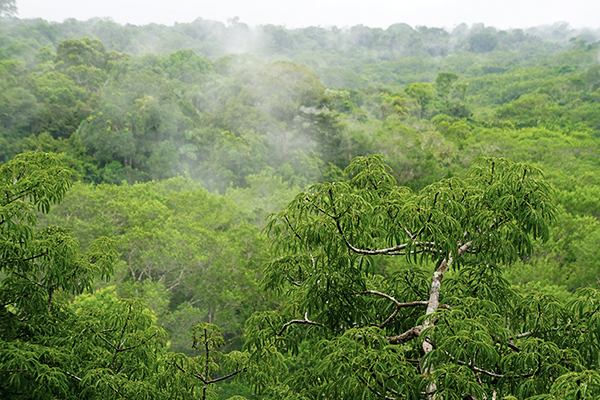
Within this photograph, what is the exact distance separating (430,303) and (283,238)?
1036 millimetres

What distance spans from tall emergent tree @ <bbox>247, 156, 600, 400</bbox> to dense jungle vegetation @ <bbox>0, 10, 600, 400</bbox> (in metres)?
0.01

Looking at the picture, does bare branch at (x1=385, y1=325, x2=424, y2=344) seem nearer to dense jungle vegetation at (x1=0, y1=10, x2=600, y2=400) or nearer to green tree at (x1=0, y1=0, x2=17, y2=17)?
dense jungle vegetation at (x1=0, y1=10, x2=600, y2=400)

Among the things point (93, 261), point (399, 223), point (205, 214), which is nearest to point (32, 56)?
point (205, 214)

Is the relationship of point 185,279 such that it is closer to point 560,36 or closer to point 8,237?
point 8,237

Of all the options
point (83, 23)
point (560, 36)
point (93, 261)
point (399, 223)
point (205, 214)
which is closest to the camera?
point (399, 223)

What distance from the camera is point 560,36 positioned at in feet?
352

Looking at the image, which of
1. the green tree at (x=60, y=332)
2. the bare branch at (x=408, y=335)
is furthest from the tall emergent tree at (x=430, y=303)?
the green tree at (x=60, y=332)

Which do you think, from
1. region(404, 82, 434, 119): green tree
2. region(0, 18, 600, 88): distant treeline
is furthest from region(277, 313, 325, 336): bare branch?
region(0, 18, 600, 88): distant treeline

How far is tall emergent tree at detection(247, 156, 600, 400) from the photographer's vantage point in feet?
6.86

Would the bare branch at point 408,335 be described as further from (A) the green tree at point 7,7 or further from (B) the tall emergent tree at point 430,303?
(A) the green tree at point 7,7

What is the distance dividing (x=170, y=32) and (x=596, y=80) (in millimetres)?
68294

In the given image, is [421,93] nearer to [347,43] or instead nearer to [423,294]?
[423,294]

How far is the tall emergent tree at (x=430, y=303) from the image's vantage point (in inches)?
82.4

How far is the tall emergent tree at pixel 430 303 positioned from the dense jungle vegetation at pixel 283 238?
0.01m
